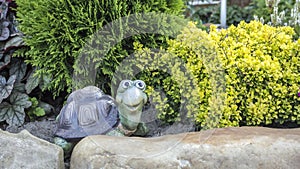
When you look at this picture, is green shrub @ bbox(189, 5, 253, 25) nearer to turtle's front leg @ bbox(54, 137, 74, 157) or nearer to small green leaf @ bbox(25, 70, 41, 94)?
small green leaf @ bbox(25, 70, 41, 94)

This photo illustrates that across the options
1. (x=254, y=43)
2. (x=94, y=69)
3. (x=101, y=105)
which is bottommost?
(x=101, y=105)

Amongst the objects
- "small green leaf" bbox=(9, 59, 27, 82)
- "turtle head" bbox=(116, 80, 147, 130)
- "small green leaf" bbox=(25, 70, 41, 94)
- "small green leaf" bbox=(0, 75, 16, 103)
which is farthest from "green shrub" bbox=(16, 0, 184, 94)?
"turtle head" bbox=(116, 80, 147, 130)

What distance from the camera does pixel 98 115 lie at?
2502 mm

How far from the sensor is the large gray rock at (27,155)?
219 cm

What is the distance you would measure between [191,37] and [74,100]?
3.46 ft

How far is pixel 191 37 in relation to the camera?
301cm

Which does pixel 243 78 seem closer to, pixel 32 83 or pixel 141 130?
pixel 141 130

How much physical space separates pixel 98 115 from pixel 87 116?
71 millimetres

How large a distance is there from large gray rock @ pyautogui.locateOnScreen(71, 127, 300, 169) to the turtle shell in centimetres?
28

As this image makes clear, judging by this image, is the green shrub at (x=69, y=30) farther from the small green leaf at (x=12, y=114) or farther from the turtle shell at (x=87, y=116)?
the turtle shell at (x=87, y=116)

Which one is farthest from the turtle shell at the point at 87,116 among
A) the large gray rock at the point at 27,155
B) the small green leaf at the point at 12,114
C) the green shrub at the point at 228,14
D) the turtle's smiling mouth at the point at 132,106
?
the green shrub at the point at 228,14

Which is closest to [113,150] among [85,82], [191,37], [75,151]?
[75,151]

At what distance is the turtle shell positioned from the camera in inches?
97.7

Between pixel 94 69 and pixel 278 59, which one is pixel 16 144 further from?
pixel 278 59
